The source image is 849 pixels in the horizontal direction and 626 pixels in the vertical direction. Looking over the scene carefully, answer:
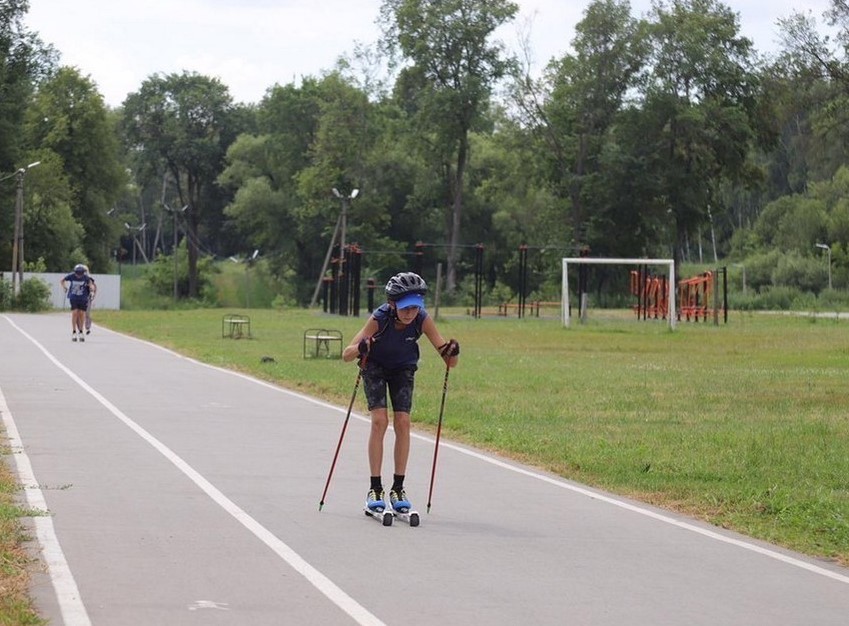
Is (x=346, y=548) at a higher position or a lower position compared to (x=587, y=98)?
lower

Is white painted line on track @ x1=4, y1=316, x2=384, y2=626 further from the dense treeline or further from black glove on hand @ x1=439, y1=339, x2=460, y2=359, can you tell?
the dense treeline

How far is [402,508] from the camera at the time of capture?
1066 centimetres

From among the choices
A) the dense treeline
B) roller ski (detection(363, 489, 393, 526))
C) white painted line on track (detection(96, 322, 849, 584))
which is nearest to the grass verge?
roller ski (detection(363, 489, 393, 526))

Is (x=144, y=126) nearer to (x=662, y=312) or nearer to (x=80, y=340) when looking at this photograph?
(x=662, y=312)

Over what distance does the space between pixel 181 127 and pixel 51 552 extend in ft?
326

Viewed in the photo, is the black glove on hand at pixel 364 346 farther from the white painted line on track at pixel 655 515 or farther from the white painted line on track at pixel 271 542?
the white painted line on track at pixel 655 515

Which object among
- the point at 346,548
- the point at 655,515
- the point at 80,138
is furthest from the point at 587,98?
the point at 346,548

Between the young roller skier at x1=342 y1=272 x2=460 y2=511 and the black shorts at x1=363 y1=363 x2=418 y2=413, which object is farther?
the black shorts at x1=363 y1=363 x2=418 y2=413

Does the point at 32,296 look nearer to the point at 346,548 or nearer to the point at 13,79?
the point at 13,79

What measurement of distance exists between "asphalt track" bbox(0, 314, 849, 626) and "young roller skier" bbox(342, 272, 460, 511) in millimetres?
375

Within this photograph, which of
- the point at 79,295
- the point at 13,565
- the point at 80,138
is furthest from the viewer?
the point at 80,138

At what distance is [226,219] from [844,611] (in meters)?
111

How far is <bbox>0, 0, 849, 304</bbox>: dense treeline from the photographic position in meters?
81.8

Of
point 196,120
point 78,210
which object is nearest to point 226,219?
point 196,120
